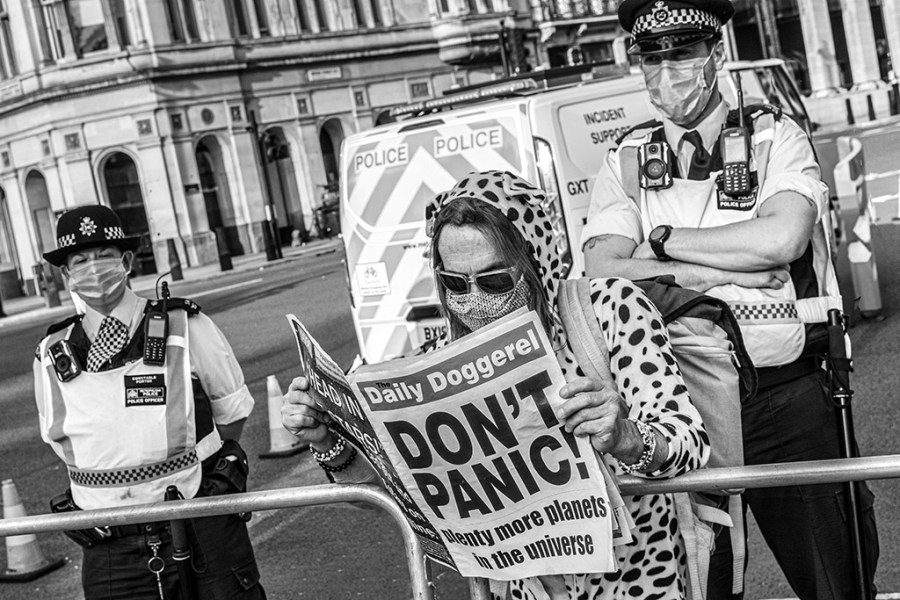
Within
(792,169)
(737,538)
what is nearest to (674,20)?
(792,169)

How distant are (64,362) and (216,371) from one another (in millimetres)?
527

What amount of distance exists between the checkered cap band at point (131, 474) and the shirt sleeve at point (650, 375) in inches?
78.1

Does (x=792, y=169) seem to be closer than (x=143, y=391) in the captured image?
Yes

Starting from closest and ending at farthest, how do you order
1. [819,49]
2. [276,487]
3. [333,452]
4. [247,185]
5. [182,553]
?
[333,452], [182,553], [276,487], [247,185], [819,49]

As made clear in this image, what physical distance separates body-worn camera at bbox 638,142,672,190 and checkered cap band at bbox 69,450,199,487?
1843 mm

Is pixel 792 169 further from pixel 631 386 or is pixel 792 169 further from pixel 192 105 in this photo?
pixel 192 105

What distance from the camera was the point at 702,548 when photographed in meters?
2.64

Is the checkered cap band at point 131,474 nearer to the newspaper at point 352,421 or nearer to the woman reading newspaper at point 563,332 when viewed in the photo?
the newspaper at point 352,421

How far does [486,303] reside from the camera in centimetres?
249

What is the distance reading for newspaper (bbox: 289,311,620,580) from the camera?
2197 mm

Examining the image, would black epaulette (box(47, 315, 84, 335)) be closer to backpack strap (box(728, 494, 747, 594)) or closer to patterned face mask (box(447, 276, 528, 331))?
patterned face mask (box(447, 276, 528, 331))

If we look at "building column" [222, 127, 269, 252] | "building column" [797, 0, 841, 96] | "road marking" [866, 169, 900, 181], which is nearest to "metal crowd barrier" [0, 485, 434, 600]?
"road marking" [866, 169, 900, 181]

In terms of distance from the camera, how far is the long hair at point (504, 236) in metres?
2.46

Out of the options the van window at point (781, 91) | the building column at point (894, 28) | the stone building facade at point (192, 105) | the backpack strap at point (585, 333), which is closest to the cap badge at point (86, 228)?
the backpack strap at point (585, 333)
